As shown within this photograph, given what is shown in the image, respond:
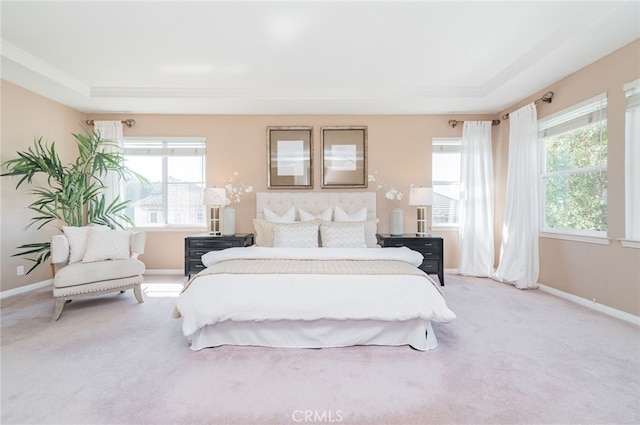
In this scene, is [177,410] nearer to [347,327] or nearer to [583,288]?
[347,327]

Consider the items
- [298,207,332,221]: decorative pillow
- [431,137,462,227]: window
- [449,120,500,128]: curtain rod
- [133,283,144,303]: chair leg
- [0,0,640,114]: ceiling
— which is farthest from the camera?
[431,137,462,227]: window

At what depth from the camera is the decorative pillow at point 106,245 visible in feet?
10.8

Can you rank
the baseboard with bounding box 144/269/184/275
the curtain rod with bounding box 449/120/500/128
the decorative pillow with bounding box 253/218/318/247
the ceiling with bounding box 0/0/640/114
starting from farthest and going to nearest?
1. the baseboard with bounding box 144/269/184/275
2. the curtain rod with bounding box 449/120/500/128
3. the decorative pillow with bounding box 253/218/318/247
4. the ceiling with bounding box 0/0/640/114

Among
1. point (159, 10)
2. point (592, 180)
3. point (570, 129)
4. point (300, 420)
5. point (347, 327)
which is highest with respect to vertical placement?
point (159, 10)

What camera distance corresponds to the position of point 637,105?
9.36ft

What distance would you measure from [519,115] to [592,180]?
1340 mm

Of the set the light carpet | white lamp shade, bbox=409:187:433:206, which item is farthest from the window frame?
white lamp shade, bbox=409:187:433:206

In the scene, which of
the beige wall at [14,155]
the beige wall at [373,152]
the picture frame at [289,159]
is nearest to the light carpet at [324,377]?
the beige wall at [373,152]

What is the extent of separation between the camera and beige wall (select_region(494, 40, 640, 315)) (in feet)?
9.52

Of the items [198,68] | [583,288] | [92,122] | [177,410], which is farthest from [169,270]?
[583,288]

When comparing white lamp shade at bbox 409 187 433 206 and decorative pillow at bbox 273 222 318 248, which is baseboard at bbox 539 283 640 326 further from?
decorative pillow at bbox 273 222 318 248

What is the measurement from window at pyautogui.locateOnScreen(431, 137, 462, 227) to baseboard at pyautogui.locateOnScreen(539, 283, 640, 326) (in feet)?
5.20

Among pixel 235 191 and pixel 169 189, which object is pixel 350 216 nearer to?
pixel 235 191

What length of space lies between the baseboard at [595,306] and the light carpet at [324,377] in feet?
0.39
